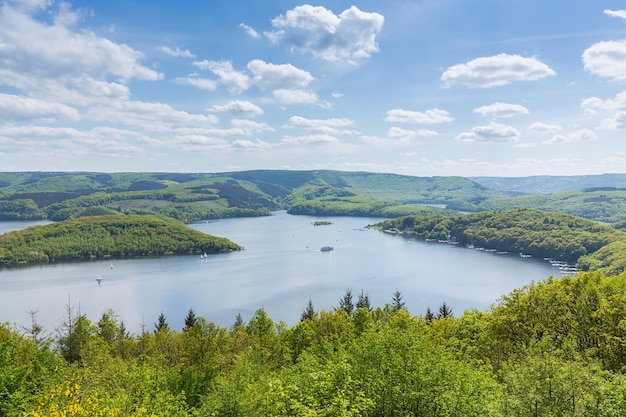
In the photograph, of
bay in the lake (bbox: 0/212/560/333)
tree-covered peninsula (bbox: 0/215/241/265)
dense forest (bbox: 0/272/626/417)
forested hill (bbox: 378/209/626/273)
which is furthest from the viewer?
forested hill (bbox: 378/209/626/273)

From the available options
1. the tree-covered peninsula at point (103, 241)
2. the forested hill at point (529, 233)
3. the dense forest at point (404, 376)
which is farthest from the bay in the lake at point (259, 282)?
the dense forest at point (404, 376)

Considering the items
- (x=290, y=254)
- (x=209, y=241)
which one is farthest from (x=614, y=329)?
(x=209, y=241)

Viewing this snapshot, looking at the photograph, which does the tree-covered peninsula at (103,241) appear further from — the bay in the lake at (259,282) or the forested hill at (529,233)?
the forested hill at (529,233)

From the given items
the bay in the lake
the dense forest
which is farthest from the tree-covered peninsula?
the dense forest

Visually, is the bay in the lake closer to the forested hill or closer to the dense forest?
the forested hill

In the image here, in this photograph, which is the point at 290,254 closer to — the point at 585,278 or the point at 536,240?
the point at 536,240
